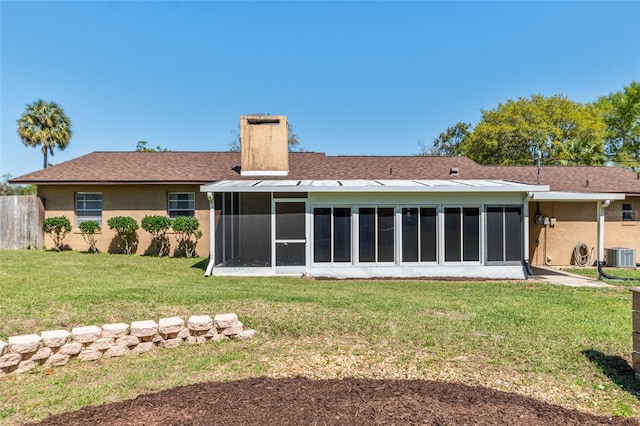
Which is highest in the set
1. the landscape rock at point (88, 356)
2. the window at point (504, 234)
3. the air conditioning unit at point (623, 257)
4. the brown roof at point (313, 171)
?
the brown roof at point (313, 171)

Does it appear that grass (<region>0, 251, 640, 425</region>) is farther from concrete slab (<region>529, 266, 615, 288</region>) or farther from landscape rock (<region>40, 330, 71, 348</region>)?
concrete slab (<region>529, 266, 615, 288</region>)

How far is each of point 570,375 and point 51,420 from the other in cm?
566

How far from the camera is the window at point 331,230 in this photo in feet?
39.9

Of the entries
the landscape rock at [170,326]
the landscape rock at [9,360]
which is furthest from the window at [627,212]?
the landscape rock at [9,360]

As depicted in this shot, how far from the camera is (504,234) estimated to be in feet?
40.0

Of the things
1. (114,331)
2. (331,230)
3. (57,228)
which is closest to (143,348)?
(114,331)

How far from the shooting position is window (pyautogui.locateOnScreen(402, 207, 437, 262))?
12.2 metres

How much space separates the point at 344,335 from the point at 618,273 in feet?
42.0

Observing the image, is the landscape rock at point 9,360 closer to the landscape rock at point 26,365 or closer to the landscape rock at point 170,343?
the landscape rock at point 26,365

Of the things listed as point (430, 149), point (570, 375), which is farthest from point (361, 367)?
point (430, 149)

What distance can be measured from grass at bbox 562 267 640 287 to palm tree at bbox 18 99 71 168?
34936 millimetres

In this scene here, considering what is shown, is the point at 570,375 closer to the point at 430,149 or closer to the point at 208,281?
the point at 208,281

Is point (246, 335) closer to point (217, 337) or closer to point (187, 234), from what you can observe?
point (217, 337)

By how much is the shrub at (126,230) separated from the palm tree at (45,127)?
19.3 metres
